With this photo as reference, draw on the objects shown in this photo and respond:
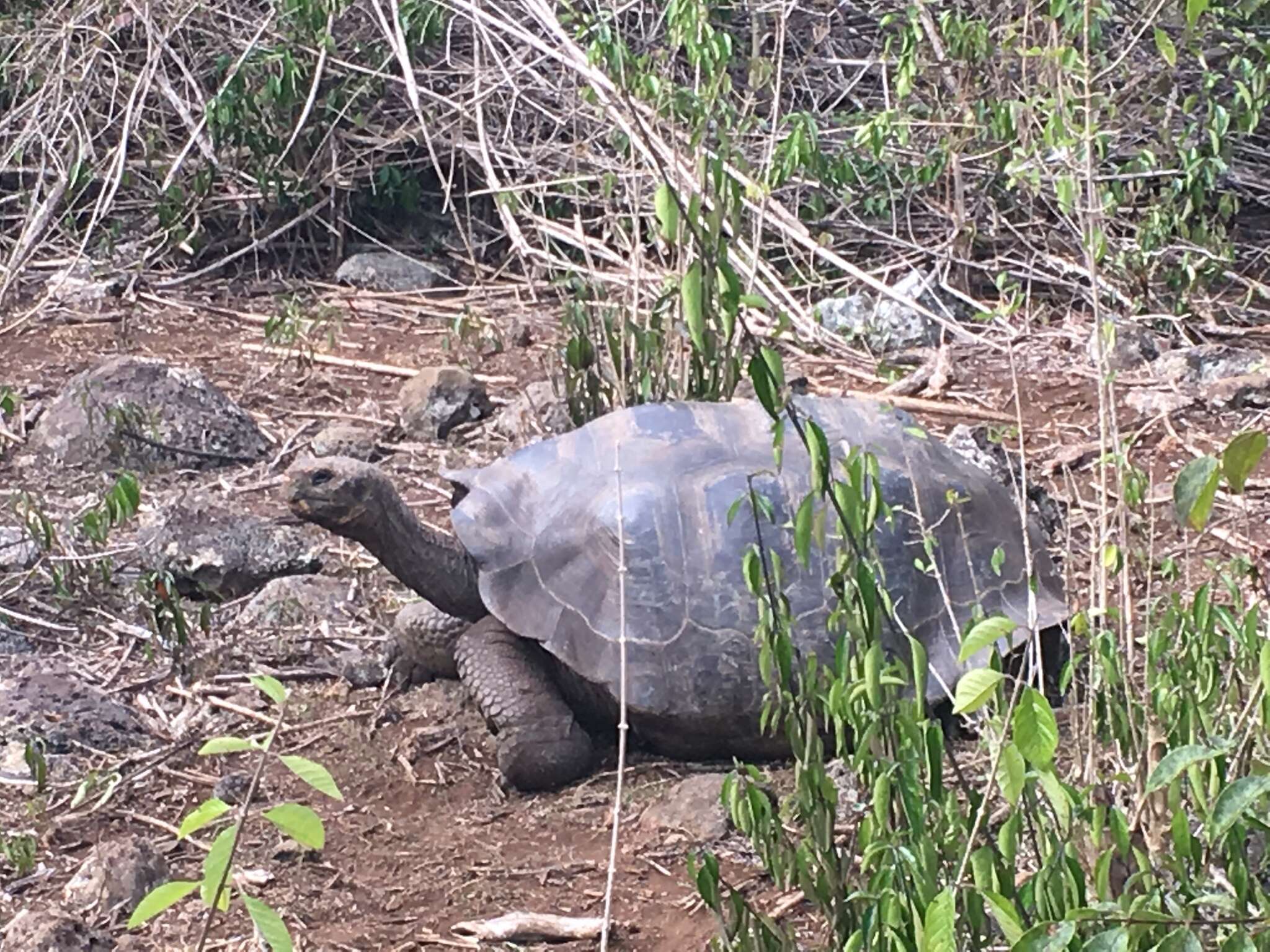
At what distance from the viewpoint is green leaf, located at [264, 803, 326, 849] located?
4.67ft

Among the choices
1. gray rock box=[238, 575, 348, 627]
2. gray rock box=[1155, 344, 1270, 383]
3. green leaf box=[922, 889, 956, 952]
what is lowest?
gray rock box=[1155, 344, 1270, 383]

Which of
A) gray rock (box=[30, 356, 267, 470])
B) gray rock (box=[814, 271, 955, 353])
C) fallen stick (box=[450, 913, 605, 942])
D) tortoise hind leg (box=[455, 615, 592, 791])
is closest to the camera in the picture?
fallen stick (box=[450, 913, 605, 942])

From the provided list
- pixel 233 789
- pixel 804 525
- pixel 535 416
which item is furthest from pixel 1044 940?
pixel 535 416

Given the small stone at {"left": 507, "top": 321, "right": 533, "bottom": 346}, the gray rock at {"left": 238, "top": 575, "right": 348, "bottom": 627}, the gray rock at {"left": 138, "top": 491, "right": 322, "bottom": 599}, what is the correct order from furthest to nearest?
1. the small stone at {"left": 507, "top": 321, "right": 533, "bottom": 346}
2. the gray rock at {"left": 138, "top": 491, "right": 322, "bottom": 599}
3. the gray rock at {"left": 238, "top": 575, "right": 348, "bottom": 627}

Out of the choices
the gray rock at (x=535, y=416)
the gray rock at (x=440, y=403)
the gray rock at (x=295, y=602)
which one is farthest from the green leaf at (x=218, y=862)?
the gray rock at (x=440, y=403)

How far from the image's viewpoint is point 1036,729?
1.45 meters

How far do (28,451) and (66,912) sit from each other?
8.56ft

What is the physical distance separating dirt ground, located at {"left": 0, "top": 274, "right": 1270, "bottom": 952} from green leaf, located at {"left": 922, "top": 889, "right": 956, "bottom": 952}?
99 cm

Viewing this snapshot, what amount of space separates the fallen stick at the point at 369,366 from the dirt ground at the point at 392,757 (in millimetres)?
34

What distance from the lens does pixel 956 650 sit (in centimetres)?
332

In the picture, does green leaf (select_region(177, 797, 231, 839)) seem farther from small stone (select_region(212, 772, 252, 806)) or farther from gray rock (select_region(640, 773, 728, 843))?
small stone (select_region(212, 772, 252, 806))

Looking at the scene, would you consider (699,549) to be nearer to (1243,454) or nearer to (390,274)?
(1243,454)

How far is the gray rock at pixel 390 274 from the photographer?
7.09 m

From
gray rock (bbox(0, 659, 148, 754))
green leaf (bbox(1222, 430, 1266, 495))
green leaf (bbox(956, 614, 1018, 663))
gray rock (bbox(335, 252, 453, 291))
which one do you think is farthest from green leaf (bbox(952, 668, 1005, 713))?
gray rock (bbox(335, 252, 453, 291))
